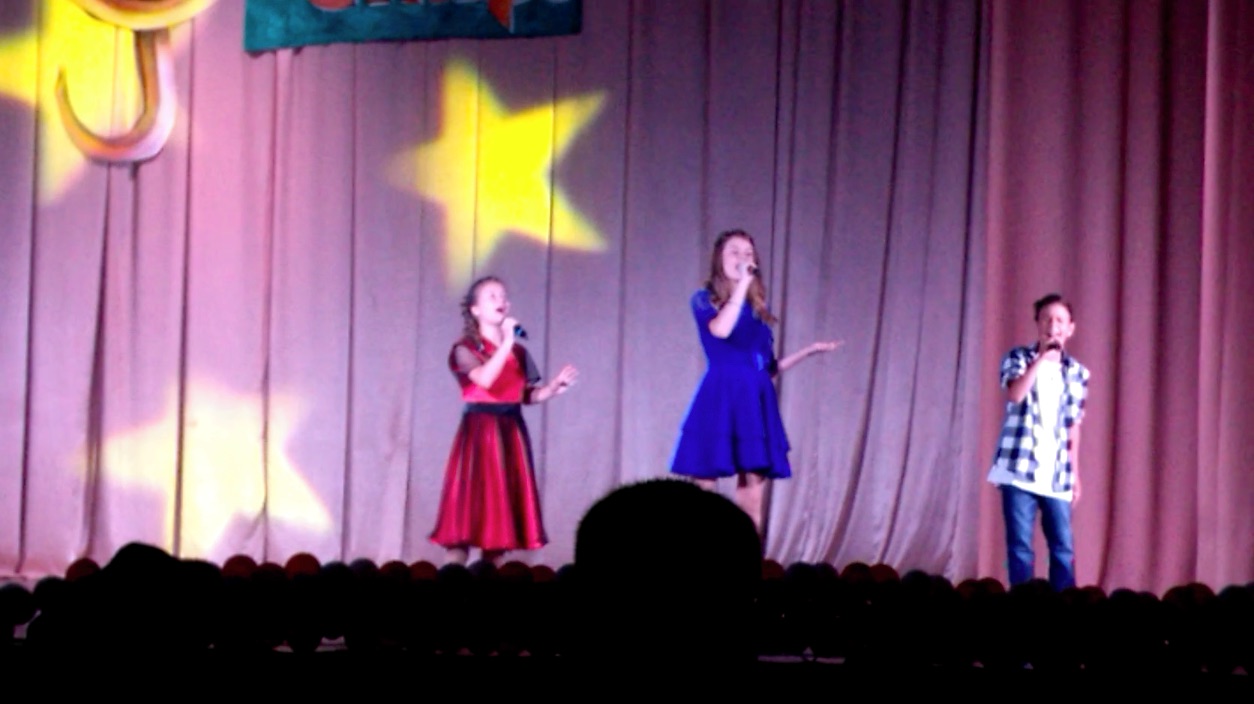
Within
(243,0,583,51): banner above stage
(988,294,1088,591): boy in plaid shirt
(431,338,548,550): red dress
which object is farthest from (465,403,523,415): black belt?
(243,0,583,51): banner above stage

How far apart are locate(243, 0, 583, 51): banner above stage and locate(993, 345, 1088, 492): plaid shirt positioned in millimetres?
2804

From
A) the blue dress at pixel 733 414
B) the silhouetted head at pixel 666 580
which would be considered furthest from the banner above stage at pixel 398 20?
the silhouetted head at pixel 666 580

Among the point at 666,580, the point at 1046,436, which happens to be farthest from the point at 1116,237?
the point at 666,580

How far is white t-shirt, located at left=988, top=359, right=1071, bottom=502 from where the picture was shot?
16.7 feet

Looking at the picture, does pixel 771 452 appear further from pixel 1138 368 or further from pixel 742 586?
pixel 742 586

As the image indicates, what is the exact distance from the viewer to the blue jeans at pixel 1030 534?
5125 mm

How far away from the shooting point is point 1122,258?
6219 mm

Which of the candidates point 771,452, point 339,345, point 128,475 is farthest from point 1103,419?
point 128,475

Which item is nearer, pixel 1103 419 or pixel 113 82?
pixel 1103 419

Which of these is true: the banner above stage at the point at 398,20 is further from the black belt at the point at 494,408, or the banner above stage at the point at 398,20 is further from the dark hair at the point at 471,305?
the black belt at the point at 494,408

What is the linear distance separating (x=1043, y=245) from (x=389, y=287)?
3124mm

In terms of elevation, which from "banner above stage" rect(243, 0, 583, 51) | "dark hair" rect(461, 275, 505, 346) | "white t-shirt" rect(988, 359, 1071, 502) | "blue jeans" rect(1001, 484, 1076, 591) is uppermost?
"banner above stage" rect(243, 0, 583, 51)

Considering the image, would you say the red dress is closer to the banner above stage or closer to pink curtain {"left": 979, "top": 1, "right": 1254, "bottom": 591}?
the banner above stage

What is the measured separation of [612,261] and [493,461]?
155 cm
